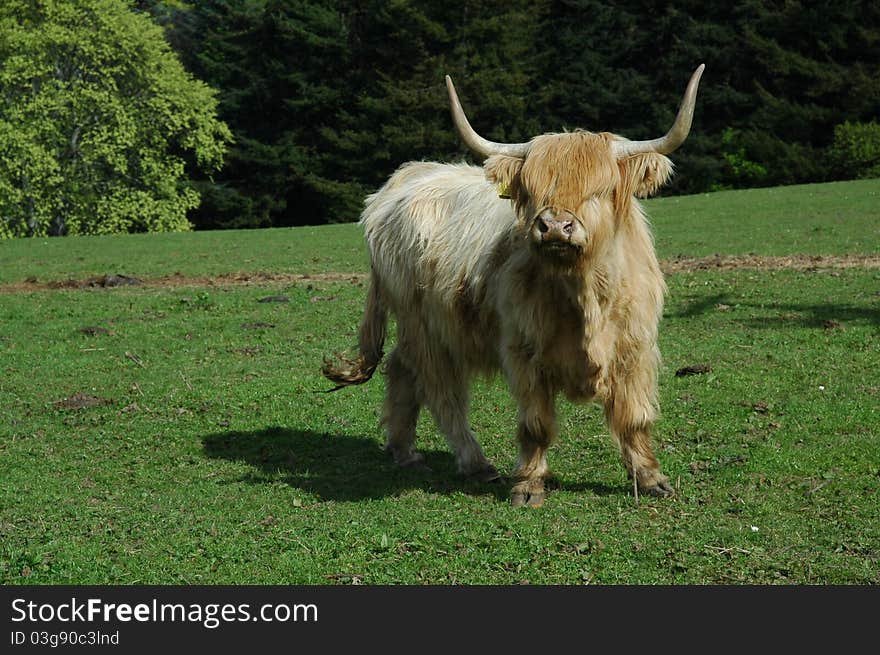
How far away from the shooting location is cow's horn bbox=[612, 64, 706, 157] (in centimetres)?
605

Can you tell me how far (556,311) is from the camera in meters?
6.58

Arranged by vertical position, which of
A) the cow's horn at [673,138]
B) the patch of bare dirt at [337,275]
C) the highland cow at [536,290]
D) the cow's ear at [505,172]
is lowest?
the patch of bare dirt at [337,275]

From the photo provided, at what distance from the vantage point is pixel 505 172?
21.3ft

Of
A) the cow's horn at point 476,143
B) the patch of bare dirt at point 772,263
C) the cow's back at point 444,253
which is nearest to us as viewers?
the cow's horn at point 476,143

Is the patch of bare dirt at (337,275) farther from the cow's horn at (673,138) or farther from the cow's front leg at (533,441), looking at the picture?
the cow's horn at (673,138)

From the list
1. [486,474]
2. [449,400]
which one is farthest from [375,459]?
[486,474]

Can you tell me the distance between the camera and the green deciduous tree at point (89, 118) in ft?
122

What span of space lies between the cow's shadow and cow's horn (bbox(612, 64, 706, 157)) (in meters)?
2.06

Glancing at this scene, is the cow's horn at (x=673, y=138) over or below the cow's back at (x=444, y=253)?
over

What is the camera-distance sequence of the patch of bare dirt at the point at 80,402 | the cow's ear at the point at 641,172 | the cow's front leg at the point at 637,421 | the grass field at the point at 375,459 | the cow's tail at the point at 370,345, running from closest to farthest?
the grass field at the point at 375,459 → the cow's ear at the point at 641,172 → the cow's front leg at the point at 637,421 → the cow's tail at the point at 370,345 → the patch of bare dirt at the point at 80,402

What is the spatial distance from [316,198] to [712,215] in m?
23.5

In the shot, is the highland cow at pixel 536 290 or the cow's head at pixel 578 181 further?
the highland cow at pixel 536 290

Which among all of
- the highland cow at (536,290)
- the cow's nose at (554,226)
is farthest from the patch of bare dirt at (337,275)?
the cow's nose at (554,226)

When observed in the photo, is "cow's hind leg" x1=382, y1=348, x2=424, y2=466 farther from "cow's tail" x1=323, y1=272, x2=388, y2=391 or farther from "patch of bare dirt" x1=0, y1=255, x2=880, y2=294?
"patch of bare dirt" x1=0, y1=255, x2=880, y2=294
